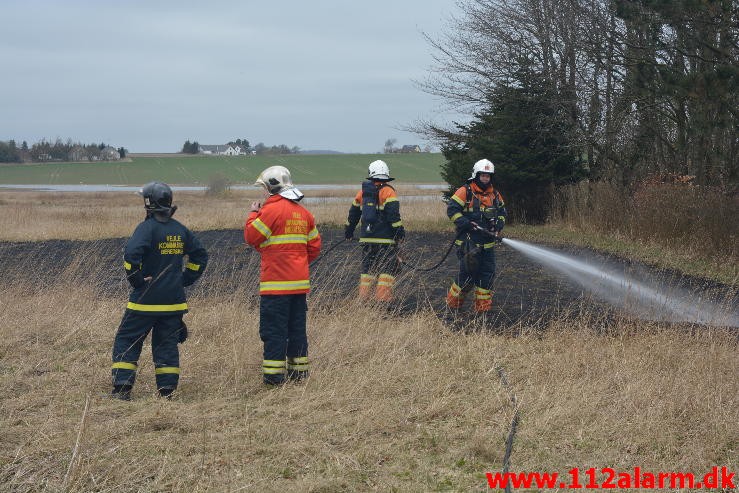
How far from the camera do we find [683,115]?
1844 cm

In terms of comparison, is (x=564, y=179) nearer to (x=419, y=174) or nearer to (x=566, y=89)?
(x=566, y=89)

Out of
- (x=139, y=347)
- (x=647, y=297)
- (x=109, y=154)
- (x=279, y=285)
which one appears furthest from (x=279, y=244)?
(x=109, y=154)

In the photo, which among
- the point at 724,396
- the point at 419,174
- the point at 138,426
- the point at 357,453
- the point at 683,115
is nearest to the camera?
the point at 357,453

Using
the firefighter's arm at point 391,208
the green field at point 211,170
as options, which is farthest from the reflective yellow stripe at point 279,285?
the green field at point 211,170

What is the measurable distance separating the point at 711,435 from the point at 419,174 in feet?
249

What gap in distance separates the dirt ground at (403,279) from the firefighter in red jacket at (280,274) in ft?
7.36

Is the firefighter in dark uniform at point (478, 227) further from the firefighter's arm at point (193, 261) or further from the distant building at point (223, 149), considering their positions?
the distant building at point (223, 149)

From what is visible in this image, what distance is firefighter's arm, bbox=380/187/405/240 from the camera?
9539 mm

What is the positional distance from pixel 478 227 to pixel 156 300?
4.32m

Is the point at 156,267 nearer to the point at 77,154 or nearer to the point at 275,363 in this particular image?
the point at 275,363

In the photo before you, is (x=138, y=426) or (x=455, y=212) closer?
(x=138, y=426)

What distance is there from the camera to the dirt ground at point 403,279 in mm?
9234

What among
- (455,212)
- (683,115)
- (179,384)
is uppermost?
(683,115)

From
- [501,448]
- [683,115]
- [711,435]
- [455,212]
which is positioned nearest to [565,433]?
[501,448]
